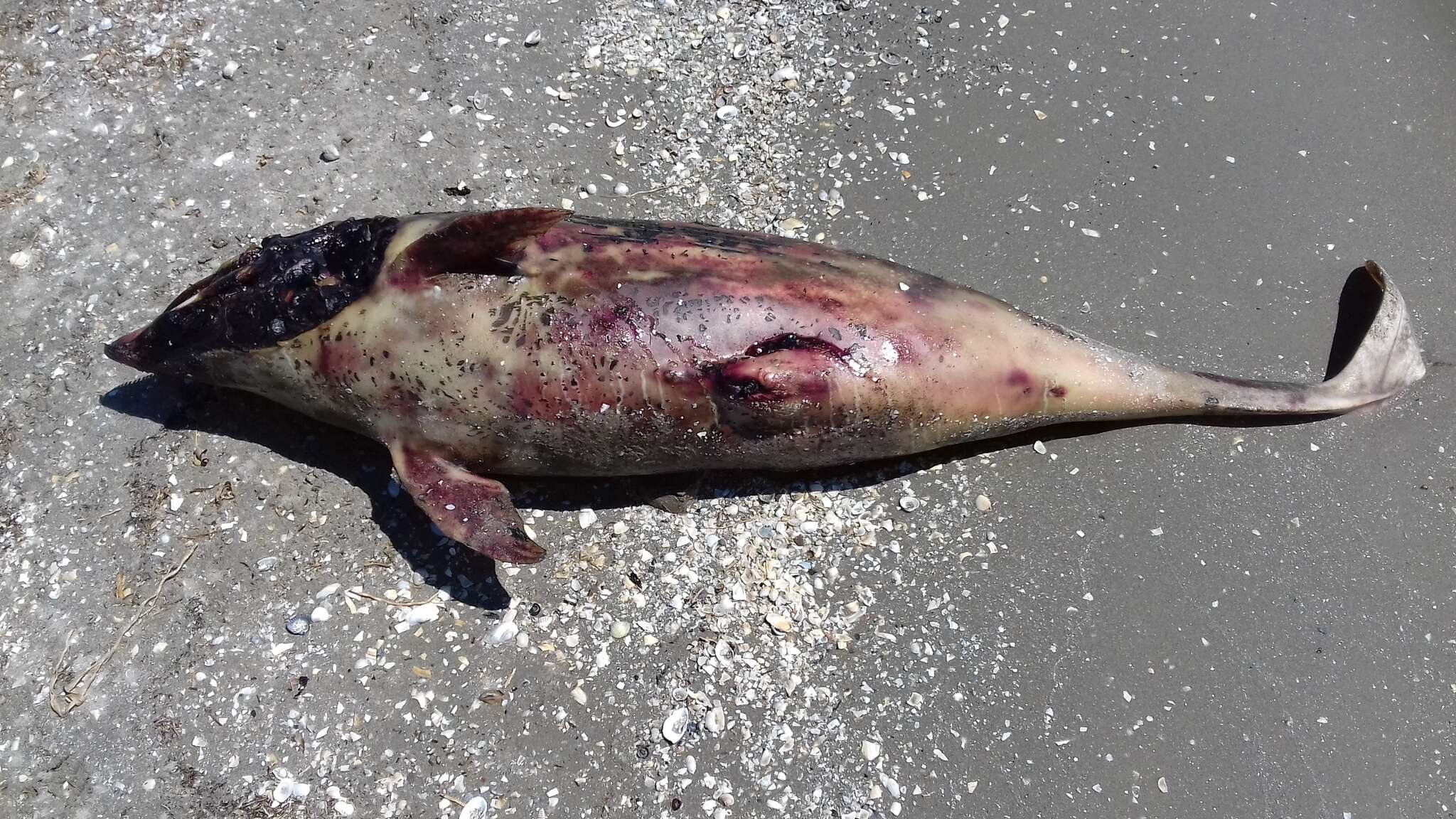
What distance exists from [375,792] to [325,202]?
3.04 meters

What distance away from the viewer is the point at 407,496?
162 inches

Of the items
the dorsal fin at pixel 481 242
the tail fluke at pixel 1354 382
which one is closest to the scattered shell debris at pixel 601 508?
the tail fluke at pixel 1354 382

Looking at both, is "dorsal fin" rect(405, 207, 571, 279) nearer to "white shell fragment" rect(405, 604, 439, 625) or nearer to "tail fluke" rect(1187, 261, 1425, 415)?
"white shell fragment" rect(405, 604, 439, 625)

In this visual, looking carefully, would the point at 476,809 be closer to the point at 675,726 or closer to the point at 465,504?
the point at 675,726

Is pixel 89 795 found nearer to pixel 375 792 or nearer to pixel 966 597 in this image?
pixel 375 792

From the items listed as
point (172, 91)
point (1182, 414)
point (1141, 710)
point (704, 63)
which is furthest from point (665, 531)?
point (172, 91)

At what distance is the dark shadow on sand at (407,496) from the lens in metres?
4.03

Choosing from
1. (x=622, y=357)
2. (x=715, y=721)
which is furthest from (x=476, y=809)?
(x=622, y=357)

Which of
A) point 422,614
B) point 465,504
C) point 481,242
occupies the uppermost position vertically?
point 481,242

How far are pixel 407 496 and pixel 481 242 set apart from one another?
1.33m

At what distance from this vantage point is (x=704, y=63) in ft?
16.8

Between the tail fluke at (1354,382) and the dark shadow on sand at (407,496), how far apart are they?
0.40 feet

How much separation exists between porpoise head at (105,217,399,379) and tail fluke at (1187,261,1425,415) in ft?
12.6

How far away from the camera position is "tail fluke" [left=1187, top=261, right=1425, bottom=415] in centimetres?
405
